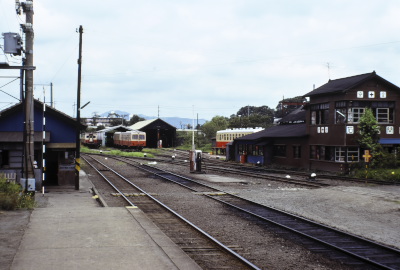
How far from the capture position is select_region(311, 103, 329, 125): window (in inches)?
1359

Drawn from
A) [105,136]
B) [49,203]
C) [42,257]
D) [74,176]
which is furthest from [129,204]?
[105,136]

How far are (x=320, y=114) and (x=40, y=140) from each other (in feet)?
73.5

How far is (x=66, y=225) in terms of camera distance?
39.0ft

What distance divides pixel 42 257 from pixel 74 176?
1503 cm

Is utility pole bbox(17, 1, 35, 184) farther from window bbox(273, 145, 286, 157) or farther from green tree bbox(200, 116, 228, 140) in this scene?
green tree bbox(200, 116, 228, 140)

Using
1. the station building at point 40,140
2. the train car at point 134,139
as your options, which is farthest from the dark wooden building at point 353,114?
the train car at point 134,139

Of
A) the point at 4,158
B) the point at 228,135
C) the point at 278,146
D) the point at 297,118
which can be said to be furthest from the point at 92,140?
the point at 4,158

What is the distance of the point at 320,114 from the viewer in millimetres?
35438

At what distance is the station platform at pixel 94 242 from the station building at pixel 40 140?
22.2ft

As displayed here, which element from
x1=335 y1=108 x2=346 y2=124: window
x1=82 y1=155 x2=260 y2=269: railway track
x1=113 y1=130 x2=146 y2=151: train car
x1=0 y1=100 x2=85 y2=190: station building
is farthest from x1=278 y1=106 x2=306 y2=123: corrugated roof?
x1=82 y1=155 x2=260 y2=269: railway track

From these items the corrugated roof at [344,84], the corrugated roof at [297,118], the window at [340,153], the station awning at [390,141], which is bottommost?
the window at [340,153]

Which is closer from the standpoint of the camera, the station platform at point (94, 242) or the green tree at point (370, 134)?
the station platform at point (94, 242)

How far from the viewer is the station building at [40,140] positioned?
20.8 metres

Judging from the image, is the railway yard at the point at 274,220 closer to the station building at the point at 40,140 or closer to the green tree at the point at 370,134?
the station building at the point at 40,140
